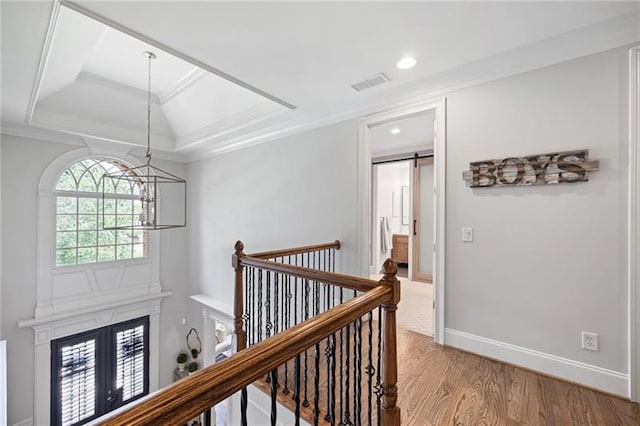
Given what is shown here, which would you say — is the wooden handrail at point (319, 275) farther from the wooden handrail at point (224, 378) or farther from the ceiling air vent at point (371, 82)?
the ceiling air vent at point (371, 82)

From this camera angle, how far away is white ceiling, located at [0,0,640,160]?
1.79 metres

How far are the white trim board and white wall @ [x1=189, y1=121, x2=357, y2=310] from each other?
2.13 meters

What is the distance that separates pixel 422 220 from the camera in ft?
17.2

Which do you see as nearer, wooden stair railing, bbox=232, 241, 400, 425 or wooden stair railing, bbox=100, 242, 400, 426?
wooden stair railing, bbox=100, 242, 400, 426

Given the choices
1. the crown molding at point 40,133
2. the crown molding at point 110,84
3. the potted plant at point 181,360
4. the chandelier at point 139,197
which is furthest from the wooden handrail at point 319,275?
the potted plant at point 181,360

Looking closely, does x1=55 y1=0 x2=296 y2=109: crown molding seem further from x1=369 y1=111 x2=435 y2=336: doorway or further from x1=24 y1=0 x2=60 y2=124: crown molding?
x1=369 y1=111 x2=435 y2=336: doorway

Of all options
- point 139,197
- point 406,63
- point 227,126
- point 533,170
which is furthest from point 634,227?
point 139,197

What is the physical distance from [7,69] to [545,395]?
4.81 metres

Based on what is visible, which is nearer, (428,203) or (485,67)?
(485,67)

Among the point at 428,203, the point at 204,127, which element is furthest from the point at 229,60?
the point at 428,203

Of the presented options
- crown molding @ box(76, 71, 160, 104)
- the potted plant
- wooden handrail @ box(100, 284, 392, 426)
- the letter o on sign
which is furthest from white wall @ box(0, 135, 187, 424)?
the letter o on sign

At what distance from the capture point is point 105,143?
4773 mm

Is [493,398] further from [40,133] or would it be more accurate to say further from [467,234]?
[40,133]

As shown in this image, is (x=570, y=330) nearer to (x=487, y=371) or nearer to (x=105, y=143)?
(x=487, y=371)
